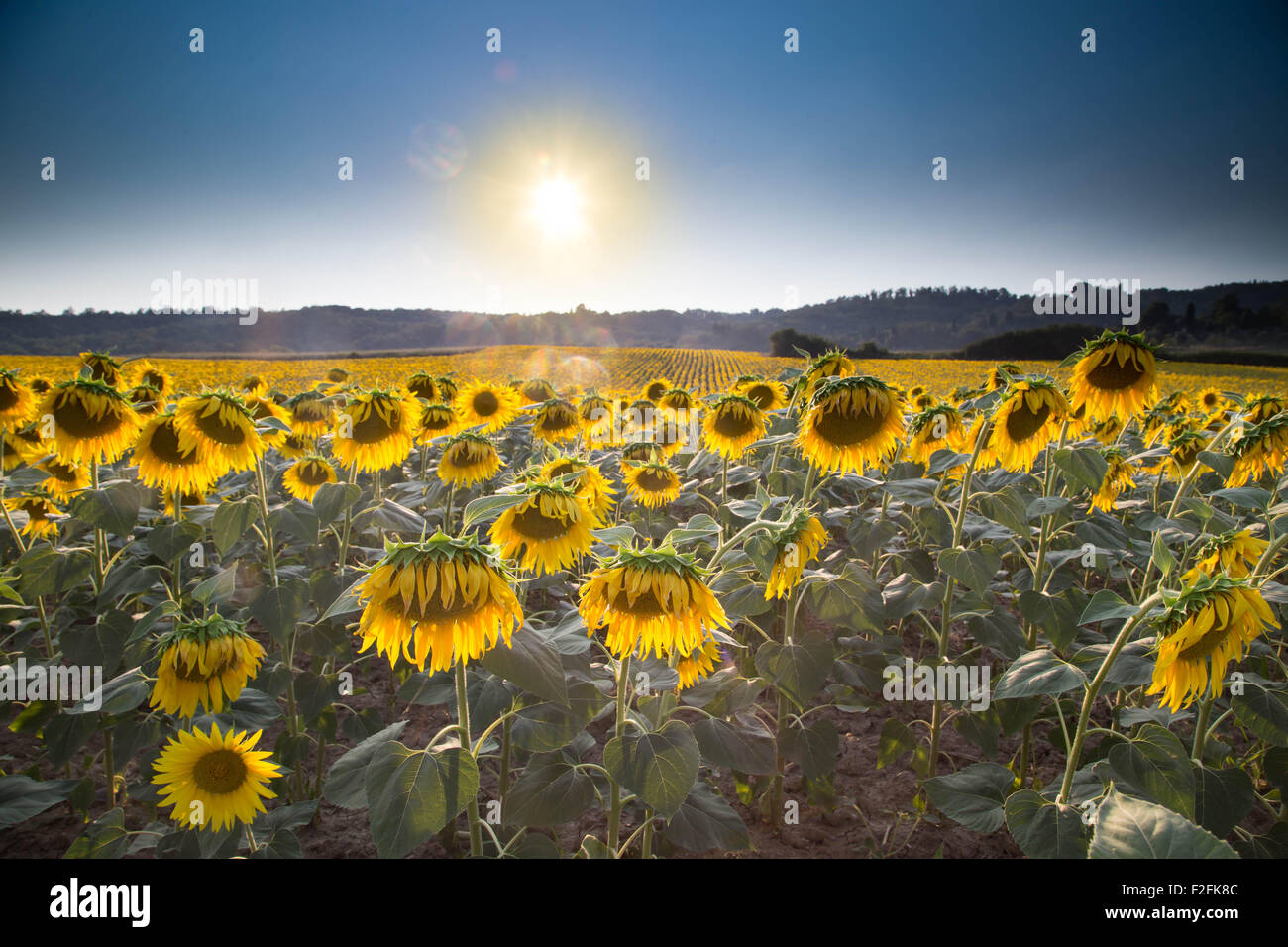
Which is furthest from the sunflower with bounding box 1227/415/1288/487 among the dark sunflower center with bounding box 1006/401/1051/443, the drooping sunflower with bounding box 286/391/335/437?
the drooping sunflower with bounding box 286/391/335/437

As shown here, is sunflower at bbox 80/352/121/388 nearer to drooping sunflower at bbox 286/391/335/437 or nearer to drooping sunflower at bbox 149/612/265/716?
drooping sunflower at bbox 286/391/335/437

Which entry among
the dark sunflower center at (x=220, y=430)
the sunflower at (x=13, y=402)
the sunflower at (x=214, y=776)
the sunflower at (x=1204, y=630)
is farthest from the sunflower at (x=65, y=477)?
the sunflower at (x=1204, y=630)

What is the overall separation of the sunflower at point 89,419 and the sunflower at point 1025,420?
5.26 metres

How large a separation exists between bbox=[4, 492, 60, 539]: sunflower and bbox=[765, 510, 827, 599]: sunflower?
5.11 m

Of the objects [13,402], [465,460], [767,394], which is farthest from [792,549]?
[13,402]

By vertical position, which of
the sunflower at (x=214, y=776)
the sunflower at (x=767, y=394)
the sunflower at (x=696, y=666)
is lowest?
the sunflower at (x=214, y=776)

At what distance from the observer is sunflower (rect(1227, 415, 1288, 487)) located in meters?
3.42

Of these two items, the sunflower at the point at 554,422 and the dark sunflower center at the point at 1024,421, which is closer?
the dark sunflower center at the point at 1024,421

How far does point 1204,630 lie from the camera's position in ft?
5.49

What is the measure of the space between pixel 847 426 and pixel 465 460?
2.44 m

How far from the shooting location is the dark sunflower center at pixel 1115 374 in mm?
3346

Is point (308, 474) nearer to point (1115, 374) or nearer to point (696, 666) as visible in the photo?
Answer: point (696, 666)

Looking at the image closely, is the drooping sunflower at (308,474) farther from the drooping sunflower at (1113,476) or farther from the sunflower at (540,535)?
the drooping sunflower at (1113,476)
